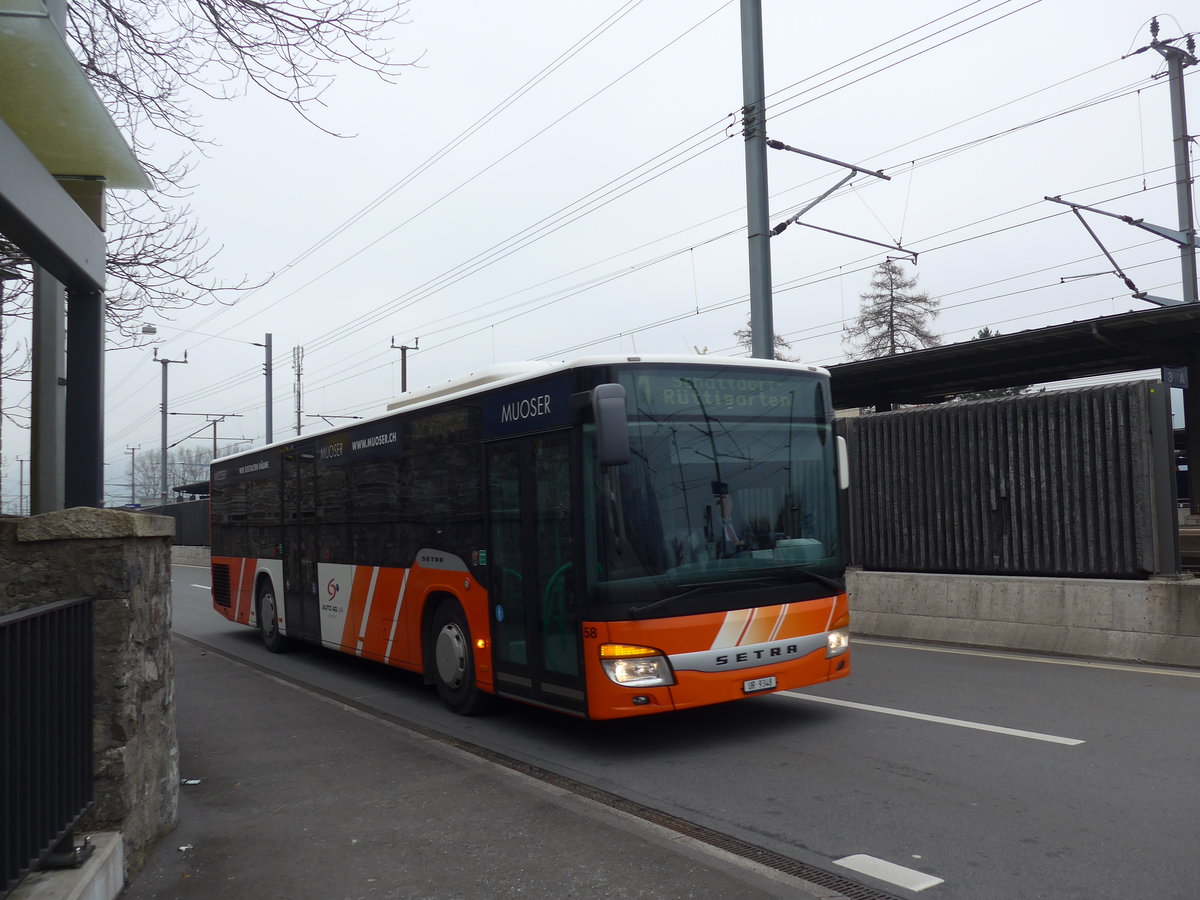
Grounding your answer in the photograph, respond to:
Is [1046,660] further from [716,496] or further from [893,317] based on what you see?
[893,317]

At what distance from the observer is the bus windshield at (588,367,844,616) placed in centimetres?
689

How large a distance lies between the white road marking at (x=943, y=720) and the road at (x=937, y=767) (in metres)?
0.03

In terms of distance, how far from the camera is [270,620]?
13.9 m

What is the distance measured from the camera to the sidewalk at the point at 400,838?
15.4 feet

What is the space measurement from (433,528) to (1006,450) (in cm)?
710

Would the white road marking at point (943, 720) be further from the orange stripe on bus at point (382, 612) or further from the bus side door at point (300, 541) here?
the bus side door at point (300, 541)

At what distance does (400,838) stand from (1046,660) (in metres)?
7.49

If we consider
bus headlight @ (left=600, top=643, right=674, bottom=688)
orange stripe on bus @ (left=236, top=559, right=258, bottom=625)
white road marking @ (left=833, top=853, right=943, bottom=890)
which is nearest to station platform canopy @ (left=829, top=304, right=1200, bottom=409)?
bus headlight @ (left=600, top=643, right=674, bottom=688)

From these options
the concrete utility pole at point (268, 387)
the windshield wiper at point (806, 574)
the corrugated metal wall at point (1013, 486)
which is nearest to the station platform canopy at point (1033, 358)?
the corrugated metal wall at point (1013, 486)

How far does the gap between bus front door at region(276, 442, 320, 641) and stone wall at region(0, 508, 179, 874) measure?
6.90 m

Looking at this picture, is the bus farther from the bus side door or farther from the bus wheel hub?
the bus side door

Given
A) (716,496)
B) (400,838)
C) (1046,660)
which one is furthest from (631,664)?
(1046,660)

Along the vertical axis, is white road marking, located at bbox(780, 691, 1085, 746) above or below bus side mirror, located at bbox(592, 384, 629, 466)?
below

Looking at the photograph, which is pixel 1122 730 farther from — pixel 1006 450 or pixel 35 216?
pixel 35 216
